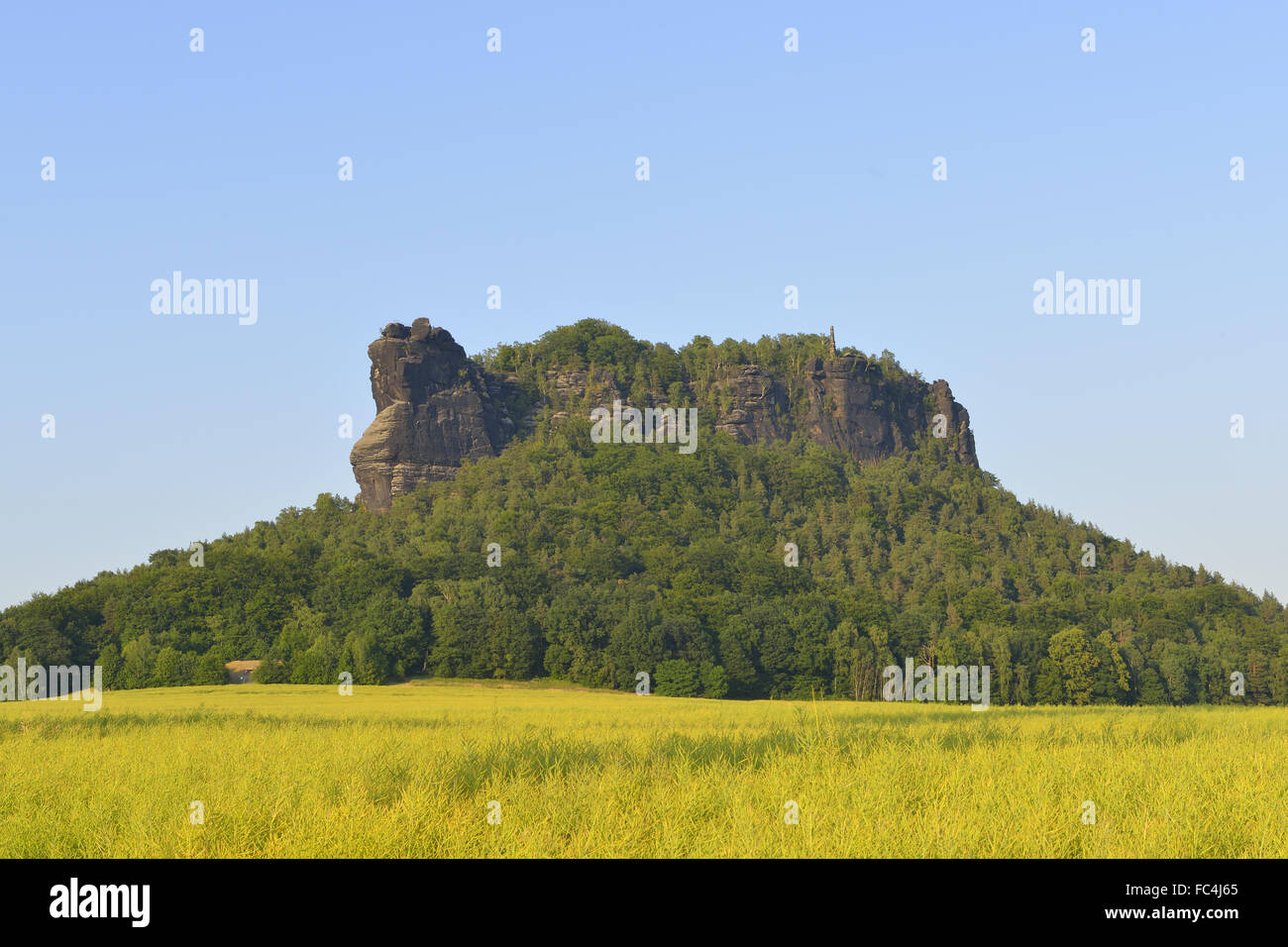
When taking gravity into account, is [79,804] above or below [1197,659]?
above

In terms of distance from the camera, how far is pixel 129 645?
112812 millimetres

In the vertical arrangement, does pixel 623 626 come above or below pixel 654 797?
below

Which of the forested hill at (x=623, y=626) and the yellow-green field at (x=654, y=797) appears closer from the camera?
the yellow-green field at (x=654, y=797)

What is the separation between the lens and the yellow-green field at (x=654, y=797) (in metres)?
13.6

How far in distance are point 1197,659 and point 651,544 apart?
75702 mm

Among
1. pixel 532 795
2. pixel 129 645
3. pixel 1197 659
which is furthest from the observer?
pixel 1197 659

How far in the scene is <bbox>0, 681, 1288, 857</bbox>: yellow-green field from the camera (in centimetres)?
1364

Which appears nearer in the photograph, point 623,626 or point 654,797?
point 654,797

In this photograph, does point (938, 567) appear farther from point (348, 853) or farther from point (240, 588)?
point (348, 853)

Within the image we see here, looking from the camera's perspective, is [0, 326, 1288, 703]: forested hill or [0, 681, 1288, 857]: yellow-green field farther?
[0, 326, 1288, 703]: forested hill

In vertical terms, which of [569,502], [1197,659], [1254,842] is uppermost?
[569,502]

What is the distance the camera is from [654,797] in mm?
16234

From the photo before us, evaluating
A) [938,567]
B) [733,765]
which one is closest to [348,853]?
[733,765]
